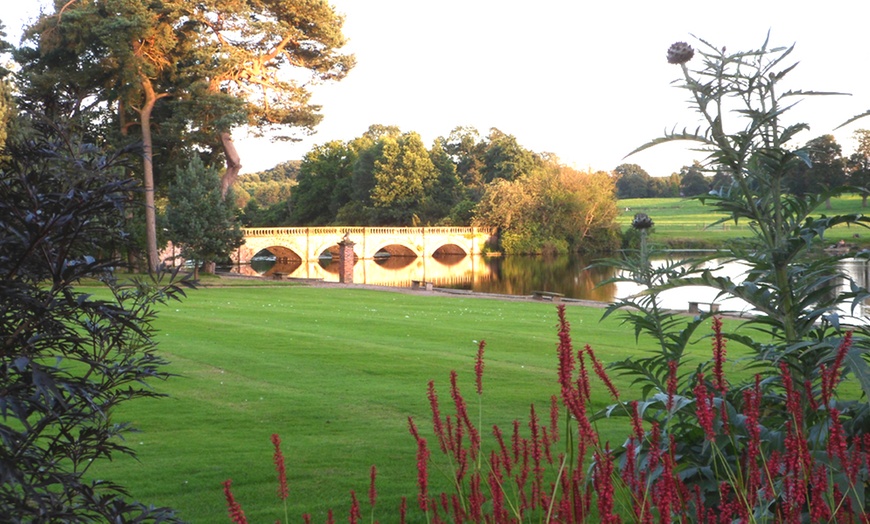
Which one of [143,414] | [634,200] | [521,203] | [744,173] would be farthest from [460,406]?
[634,200]

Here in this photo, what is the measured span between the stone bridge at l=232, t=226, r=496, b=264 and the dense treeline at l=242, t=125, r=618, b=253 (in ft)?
7.66

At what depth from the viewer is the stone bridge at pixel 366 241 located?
197 feet

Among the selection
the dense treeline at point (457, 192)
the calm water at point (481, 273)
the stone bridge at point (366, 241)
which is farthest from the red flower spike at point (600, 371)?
the dense treeline at point (457, 192)

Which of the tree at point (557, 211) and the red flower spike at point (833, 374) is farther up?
the tree at point (557, 211)

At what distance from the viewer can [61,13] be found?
3294 centimetres

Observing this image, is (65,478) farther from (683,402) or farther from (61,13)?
(61,13)

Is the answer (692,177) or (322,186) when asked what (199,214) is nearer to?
(692,177)

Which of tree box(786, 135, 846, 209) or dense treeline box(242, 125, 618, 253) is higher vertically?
Answer: dense treeline box(242, 125, 618, 253)

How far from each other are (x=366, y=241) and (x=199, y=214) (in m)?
31.6

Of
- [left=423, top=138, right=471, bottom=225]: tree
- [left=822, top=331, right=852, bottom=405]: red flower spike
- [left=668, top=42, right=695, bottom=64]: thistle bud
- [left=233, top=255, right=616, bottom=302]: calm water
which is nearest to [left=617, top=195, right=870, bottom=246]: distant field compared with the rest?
[left=233, top=255, right=616, bottom=302]: calm water

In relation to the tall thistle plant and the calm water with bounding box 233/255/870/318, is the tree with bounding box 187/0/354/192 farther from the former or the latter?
the tall thistle plant

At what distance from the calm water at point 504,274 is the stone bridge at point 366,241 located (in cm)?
94

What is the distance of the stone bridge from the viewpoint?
60.2 meters

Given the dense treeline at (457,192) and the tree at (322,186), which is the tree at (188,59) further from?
the tree at (322,186)
